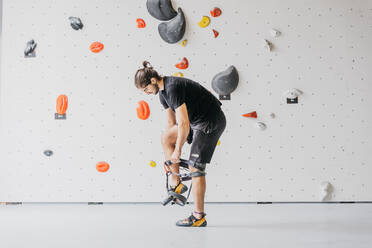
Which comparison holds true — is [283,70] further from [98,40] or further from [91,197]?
[91,197]

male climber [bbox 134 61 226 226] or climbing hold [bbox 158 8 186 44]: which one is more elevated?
climbing hold [bbox 158 8 186 44]

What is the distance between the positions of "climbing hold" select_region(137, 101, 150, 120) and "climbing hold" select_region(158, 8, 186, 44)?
57 cm

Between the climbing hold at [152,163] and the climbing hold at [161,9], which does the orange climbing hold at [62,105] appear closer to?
the climbing hold at [152,163]

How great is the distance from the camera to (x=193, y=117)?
1.98 m

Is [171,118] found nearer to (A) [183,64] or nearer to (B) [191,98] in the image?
(B) [191,98]

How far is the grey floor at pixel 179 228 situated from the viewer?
1575mm

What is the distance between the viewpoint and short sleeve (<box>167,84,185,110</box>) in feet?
6.18

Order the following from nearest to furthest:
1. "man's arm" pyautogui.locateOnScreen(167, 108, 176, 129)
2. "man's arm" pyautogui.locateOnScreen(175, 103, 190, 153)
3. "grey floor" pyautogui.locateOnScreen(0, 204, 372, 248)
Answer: "grey floor" pyautogui.locateOnScreen(0, 204, 372, 248) → "man's arm" pyautogui.locateOnScreen(175, 103, 190, 153) → "man's arm" pyautogui.locateOnScreen(167, 108, 176, 129)

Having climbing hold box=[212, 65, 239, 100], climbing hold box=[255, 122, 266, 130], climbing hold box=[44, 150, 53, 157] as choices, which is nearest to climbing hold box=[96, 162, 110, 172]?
climbing hold box=[44, 150, 53, 157]

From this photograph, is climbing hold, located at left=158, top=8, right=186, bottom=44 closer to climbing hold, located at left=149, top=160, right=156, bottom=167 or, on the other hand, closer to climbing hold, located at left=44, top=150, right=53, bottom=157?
climbing hold, located at left=149, top=160, right=156, bottom=167

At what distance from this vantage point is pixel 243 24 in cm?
270

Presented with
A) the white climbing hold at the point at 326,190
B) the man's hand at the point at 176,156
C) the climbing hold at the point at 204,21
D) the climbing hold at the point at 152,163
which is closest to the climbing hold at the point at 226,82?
the climbing hold at the point at 204,21

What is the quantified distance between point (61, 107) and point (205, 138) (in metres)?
1.42

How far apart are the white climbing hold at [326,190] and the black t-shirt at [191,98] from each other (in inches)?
49.0
